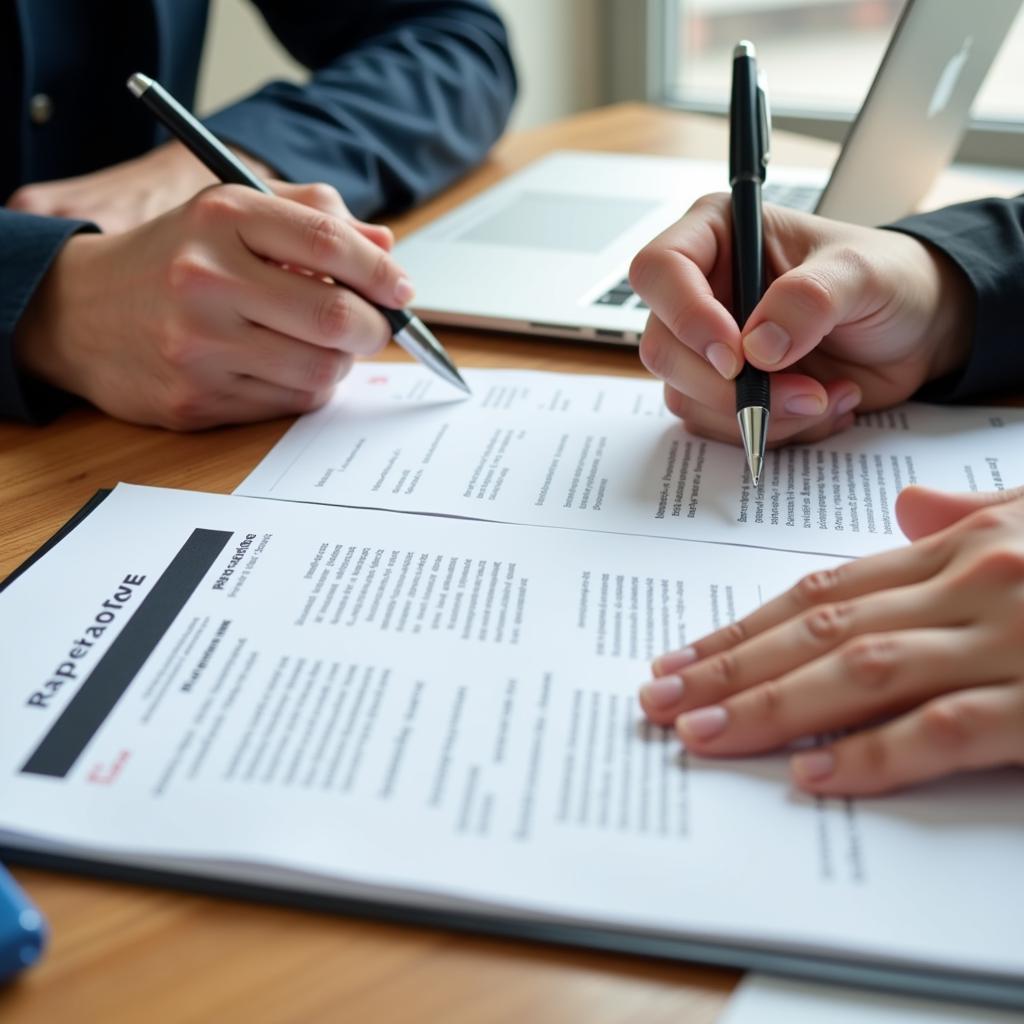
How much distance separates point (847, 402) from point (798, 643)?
0.27 meters

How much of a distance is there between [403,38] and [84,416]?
70 centimetres

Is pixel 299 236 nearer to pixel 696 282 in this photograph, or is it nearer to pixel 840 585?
pixel 696 282

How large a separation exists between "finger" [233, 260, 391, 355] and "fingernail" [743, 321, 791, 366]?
0.84 ft

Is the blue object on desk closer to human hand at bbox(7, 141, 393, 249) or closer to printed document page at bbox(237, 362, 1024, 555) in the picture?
printed document page at bbox(237, 362, 1024, 555)

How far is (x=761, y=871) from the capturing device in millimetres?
365

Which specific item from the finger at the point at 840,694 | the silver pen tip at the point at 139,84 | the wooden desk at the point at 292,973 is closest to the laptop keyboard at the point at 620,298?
the silver pen tip at the point at 139,84

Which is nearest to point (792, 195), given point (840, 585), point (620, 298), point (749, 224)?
point (620, 298)

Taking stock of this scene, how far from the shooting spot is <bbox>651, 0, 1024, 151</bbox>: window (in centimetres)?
209

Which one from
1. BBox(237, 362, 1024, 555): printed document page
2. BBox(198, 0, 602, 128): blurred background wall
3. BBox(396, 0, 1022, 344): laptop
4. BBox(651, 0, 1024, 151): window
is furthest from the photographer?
BBox(651, 0, 1024, 151): window

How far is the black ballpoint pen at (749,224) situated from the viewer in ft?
2.01

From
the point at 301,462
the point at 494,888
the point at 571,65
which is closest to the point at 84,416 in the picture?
the point at 301,462

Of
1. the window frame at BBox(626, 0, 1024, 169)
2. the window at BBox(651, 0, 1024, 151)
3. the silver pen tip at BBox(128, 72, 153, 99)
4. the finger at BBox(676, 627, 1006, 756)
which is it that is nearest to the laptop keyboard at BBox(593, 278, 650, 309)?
the silver pen tip at BBox(128, 72, 153, 99)

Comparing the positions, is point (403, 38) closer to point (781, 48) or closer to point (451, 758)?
point (451, 758)

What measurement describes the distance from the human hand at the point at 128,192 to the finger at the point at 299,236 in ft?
0.65
